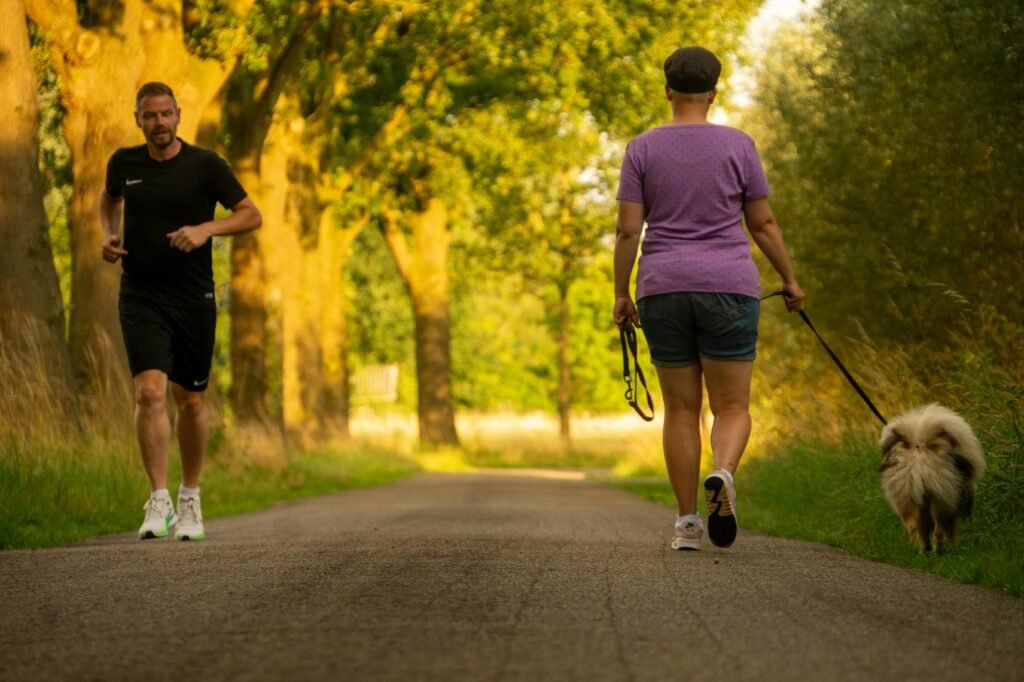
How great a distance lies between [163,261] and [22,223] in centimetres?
578

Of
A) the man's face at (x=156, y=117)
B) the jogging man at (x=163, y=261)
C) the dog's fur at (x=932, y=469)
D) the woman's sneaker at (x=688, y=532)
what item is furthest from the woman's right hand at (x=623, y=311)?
the man's face at (x=156, y=117)

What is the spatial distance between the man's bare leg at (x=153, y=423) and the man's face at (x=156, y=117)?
1.36 m

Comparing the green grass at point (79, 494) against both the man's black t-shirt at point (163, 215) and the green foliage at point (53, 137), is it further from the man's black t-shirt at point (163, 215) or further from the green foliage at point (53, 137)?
the green foliage at point (53, 137)

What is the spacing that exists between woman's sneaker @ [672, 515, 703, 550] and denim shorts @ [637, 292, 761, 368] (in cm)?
77

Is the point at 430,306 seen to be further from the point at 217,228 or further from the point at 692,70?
the point at 692,70

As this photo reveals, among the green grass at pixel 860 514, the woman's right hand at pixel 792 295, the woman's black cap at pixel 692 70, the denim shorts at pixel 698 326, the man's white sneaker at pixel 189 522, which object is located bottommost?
the green grass at pixel 860 514

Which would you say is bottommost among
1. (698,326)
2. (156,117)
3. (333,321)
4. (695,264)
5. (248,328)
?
(698,326)

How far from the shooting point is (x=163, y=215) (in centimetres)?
914

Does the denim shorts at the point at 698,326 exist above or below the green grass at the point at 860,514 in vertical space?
above

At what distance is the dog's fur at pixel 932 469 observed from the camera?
782cm

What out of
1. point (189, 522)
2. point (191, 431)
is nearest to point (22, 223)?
point (191, 431)

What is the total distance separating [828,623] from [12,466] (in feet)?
Answer: 23.0

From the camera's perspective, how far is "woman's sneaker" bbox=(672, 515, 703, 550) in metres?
7.91

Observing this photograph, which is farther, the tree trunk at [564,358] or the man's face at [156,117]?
the tree trunk at [564,358]
